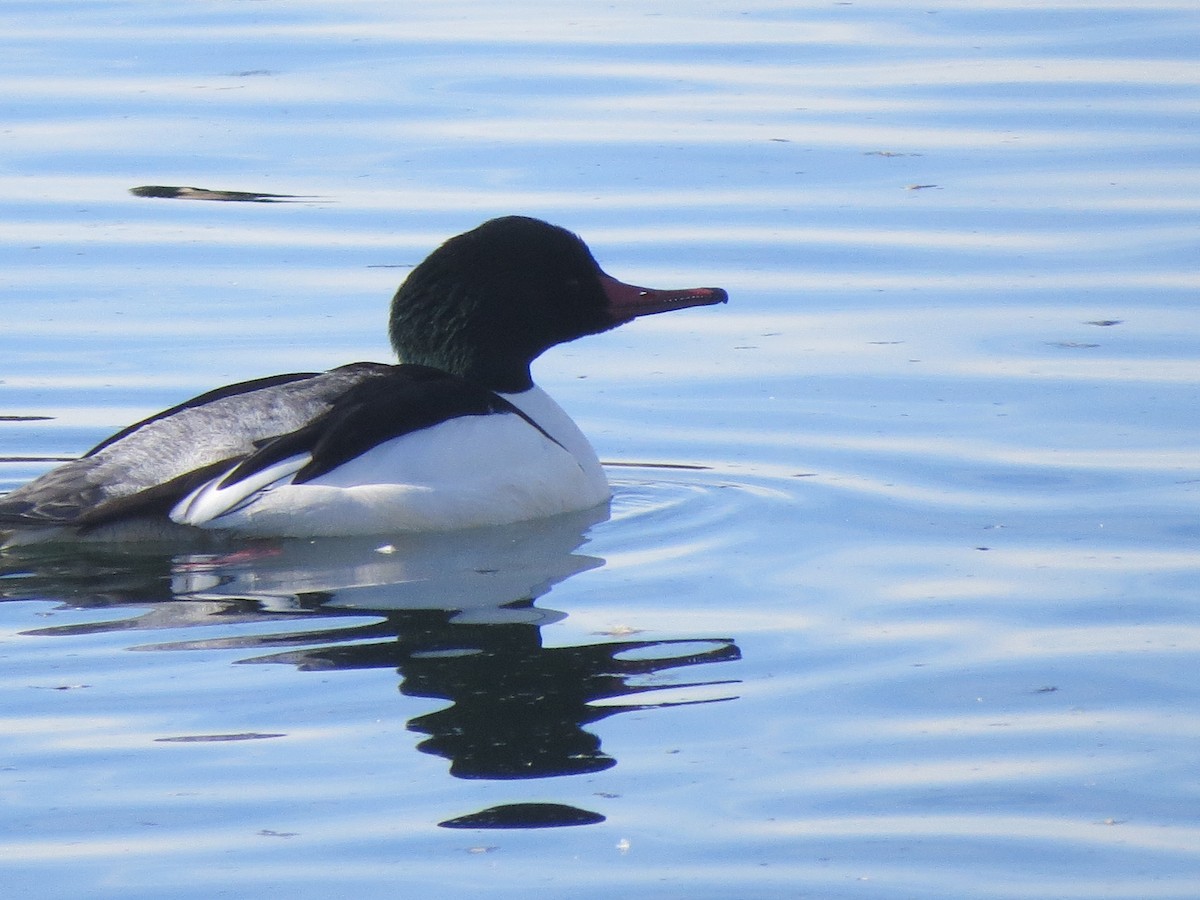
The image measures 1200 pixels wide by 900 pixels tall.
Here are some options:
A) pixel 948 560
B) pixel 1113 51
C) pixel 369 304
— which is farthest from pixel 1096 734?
pixel 1113 51

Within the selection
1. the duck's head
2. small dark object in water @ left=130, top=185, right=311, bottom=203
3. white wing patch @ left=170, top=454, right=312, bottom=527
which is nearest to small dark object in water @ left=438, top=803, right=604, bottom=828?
white wing patch @ left=170, top=454, right=312, bottom=527

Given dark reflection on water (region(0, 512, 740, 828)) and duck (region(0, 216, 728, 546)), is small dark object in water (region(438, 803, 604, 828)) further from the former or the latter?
duck (region(0, 216, 728, 546))


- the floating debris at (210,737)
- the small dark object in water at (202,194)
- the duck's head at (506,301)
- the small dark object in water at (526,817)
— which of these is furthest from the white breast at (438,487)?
the small dark object in water at (202,194)

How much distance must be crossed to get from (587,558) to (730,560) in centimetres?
47

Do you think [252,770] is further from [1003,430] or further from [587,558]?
[1003,430]

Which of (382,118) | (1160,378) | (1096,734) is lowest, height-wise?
(1096,734)

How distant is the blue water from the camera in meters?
5.12

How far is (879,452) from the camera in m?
8.38

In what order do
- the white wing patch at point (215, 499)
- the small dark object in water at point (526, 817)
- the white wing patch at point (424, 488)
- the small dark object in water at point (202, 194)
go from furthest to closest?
the small dark object in water at point (202, 194) < the white wing patch at point (424, 488) < the white wing patch at point (215, 499) < the small dark object in water at point (526, 817)

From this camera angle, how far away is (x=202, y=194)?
12336 mm

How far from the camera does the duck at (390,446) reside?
735cm

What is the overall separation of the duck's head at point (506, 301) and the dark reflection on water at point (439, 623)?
846 millimetres

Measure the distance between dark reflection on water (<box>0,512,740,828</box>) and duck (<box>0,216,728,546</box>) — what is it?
97 millimetres

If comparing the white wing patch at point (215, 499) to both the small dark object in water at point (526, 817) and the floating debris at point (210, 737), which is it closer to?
the floating debris at point (210, 737)
